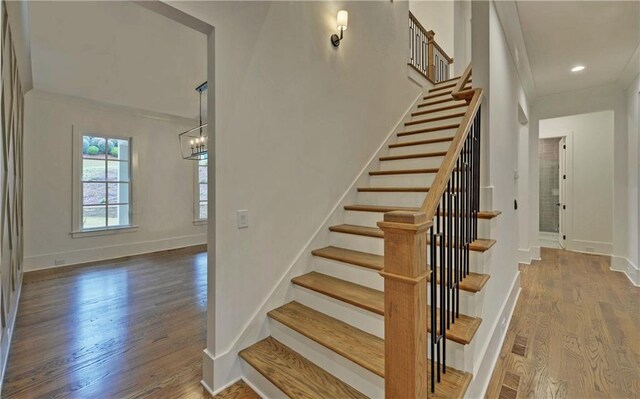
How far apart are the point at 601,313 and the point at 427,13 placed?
22.1 ft

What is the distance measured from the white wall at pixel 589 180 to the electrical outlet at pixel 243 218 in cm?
648

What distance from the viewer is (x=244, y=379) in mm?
1861

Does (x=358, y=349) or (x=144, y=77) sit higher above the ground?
(x=144, y=77)

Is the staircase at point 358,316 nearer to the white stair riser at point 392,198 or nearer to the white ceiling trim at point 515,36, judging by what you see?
the white stair riser at point 392,198

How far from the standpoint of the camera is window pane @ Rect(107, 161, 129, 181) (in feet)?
17.0

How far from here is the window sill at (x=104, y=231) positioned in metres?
4.72

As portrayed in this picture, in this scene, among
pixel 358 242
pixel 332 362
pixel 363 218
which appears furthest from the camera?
pixel 363 218

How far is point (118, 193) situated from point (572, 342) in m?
6.61

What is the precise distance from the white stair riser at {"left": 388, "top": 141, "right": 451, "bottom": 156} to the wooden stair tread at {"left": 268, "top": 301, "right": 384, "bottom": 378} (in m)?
2.11

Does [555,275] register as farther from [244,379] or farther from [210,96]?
[210,96]

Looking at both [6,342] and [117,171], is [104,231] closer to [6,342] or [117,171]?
[117,171]

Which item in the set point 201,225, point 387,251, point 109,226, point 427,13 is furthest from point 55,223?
point 427,13

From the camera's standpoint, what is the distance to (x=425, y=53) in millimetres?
5219

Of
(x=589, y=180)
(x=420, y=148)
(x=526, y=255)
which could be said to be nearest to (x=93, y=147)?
(x=420, y=148)
